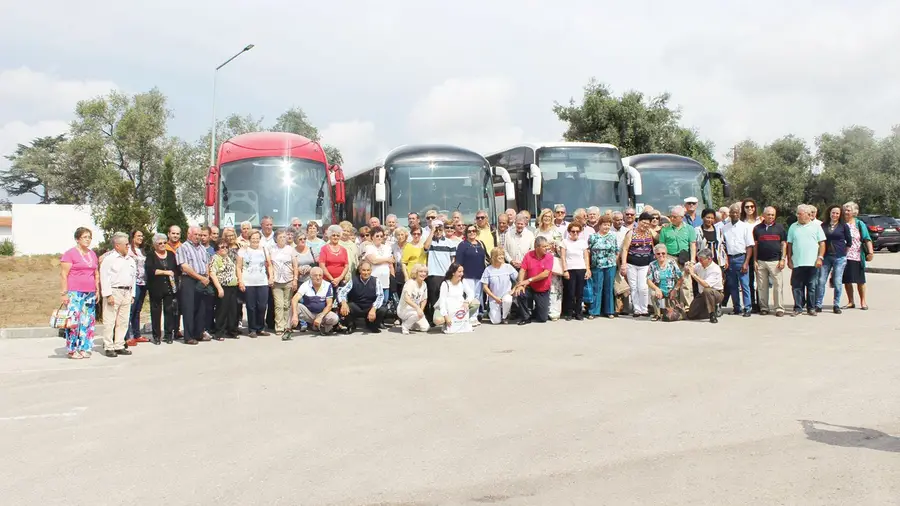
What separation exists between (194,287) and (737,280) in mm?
8754

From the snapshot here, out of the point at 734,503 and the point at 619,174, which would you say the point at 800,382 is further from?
the point at 619,174

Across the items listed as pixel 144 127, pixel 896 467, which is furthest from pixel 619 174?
pixel 144 127

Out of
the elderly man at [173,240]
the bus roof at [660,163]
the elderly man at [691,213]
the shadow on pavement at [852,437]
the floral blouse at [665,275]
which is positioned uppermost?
the bus roof at [660,163]

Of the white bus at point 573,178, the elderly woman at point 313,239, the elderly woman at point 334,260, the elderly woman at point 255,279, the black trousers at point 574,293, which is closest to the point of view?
the elderly woman at point 255,279

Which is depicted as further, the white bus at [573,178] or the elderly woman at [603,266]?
the white bus at [573,178]

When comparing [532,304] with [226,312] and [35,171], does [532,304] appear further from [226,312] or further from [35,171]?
[35,171]

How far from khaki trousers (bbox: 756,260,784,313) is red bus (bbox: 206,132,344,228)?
9.34 m

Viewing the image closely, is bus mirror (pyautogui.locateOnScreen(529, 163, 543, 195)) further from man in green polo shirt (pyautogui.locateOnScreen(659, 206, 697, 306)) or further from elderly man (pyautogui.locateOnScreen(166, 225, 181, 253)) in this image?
elderly man (pyautogui.locateOnScreen(166, 225, 181, 253))

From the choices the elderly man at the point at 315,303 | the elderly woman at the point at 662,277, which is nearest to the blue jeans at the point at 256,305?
the elderly man at the point at 315,303

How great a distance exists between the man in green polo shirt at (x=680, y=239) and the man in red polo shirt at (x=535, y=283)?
200 cm

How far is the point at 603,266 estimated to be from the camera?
1469cm

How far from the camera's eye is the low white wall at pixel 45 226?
214 ft

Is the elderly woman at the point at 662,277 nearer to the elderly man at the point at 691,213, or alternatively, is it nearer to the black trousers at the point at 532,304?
the elderly man at the point at 691,213

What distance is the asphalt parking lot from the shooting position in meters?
5.20
